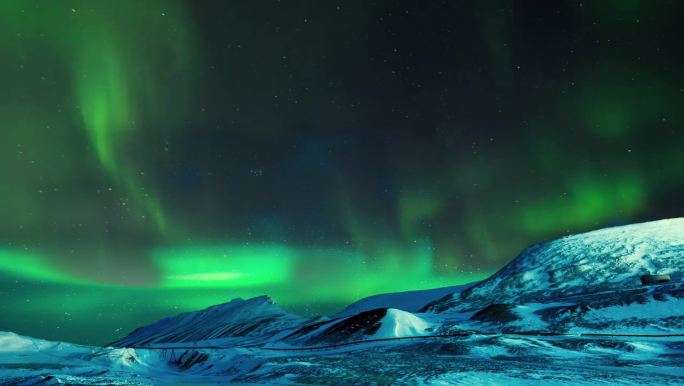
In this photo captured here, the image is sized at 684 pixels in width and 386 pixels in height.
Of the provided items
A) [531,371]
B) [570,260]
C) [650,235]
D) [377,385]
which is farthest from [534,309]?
[650,235]

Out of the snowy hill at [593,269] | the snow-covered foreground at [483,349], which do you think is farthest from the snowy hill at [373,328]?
the snowy hill at [593,269]

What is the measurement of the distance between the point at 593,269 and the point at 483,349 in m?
132

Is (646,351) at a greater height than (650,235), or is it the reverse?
(650,235)

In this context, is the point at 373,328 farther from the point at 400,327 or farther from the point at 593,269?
the point at 593,269

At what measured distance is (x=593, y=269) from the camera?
17150 centimetres

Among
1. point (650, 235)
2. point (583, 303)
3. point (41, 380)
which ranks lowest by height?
point (41, 380)

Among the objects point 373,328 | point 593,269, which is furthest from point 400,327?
point 593,269

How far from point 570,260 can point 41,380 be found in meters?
179

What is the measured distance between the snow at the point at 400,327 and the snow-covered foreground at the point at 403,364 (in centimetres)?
1475

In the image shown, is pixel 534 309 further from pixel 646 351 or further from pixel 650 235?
pixel 650 235

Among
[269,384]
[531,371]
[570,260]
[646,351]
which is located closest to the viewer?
[531,371]

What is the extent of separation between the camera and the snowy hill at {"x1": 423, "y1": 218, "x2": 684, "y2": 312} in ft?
517

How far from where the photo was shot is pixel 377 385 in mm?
29156

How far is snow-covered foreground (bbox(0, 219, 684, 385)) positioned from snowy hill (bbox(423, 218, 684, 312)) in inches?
23.8
